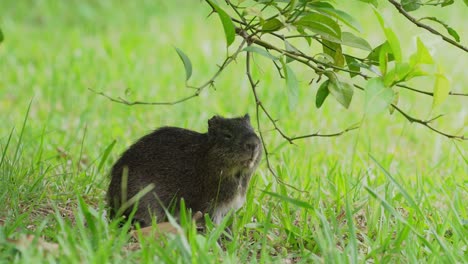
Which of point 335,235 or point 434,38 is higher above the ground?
point 434,38

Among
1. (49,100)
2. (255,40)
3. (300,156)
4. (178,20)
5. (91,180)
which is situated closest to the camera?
(255,40)

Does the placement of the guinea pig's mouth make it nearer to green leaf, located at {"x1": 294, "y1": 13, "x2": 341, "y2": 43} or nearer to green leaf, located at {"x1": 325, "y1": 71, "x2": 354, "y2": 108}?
green leaf, located at {"x1": 325, "y1": 71, "x2": 354, "y2": 108}

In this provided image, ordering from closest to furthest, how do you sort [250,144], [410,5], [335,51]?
[410,5]
[335,51]
[250,144]

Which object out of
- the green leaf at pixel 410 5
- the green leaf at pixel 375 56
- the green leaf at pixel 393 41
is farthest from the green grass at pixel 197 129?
the green leaf at pixel 410 5

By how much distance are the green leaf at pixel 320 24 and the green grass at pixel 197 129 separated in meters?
0.22

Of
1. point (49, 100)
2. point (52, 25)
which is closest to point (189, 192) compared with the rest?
point (49, 100)

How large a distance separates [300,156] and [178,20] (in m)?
6.04

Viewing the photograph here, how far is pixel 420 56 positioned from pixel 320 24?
24.5 inches

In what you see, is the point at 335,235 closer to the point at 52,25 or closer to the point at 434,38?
the point at 434,38

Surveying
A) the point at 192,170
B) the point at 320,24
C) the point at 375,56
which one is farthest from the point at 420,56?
the point at 192,170

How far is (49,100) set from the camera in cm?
816

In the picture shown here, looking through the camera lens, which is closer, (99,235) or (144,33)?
(99,235)

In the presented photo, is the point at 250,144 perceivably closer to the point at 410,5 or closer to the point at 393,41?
the point at 410,5

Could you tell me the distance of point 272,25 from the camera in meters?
3.76
